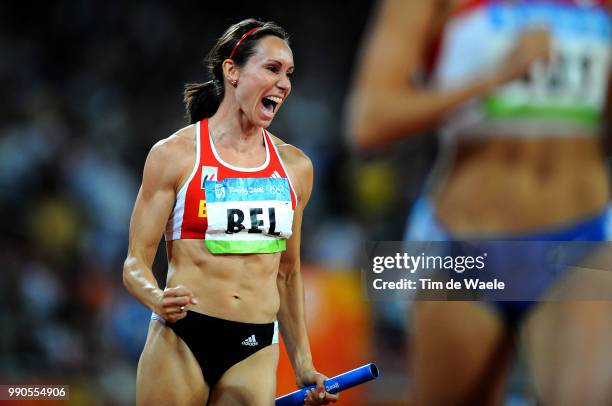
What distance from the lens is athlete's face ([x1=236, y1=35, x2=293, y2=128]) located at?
9.34 ft

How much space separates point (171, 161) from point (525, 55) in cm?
145

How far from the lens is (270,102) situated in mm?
2906

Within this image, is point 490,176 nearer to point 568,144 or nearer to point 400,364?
point 568,144

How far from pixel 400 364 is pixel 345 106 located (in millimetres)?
1494

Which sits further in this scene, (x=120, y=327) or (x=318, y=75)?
(x=318, y=75)

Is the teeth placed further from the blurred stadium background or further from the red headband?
the blurred stadium background

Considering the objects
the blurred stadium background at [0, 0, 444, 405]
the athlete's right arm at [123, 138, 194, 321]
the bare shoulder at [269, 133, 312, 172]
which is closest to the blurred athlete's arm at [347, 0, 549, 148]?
the blurred stadium background at [0, 0, 444, 405]

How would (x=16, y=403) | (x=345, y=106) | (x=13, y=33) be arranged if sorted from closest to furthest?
(x=16, y=403)
(x=345, y=106)
(x=13, y=33)

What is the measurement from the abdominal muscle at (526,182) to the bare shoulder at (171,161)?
1.17 metres

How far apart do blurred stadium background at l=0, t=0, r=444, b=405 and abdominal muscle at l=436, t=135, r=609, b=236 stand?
551 mm

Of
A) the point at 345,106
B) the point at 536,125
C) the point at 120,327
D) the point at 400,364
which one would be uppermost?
the point at 345,106

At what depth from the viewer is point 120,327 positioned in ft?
16.0

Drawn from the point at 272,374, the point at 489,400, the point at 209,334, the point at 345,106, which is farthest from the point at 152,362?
the point at 345,106

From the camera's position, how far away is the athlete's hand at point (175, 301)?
256 centimetres
